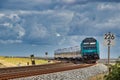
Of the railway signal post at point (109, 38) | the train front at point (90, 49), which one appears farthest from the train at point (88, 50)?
the railway signal post at point (109, 38)

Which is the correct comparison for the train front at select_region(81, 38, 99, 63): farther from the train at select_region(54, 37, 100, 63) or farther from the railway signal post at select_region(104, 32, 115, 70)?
the railway signal post at select_region(104, 32, 115, 70)

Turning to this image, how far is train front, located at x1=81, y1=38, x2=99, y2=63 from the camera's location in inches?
2719

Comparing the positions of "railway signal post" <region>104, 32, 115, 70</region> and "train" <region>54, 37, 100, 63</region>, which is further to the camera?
"train" <region>54, 37, 100, 63</region>

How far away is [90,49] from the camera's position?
229 feet

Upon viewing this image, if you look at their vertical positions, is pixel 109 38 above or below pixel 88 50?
above

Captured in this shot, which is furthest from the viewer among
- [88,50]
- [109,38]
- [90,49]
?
[90,49]

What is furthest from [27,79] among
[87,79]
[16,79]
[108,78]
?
[87,79]

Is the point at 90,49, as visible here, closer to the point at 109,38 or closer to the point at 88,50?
the point at 88,50

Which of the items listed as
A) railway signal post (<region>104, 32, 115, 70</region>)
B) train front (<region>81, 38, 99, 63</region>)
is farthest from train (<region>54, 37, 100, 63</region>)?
railway signal post (<region>104, 32, 115, 70</region>)

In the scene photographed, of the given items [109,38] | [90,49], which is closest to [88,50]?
[90,49]

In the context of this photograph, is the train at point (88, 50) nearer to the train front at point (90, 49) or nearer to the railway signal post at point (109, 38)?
the train front at point (90, 49)

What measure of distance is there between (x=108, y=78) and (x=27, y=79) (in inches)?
217

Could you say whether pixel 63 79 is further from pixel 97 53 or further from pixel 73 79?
pixel 97 53

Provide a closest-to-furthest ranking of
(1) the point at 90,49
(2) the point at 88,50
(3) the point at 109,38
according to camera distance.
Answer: (3) the point at 109,38 → (2) the point at 88,50 → (1) the point at 90,49
